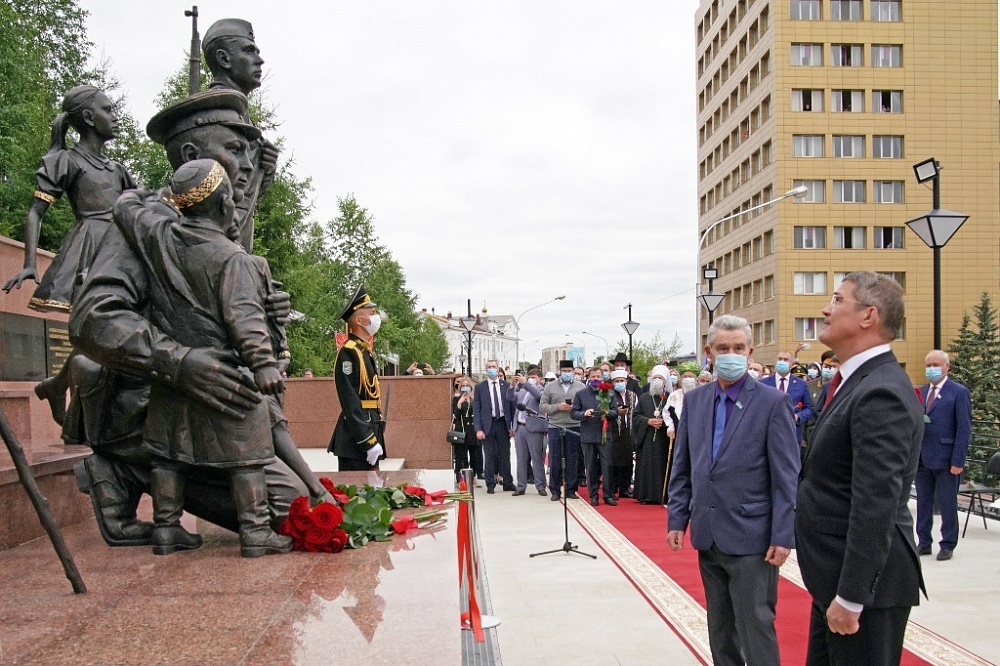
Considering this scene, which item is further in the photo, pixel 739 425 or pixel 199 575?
pixel 739 425

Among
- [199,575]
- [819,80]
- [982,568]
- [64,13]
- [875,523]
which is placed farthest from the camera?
[819,80]

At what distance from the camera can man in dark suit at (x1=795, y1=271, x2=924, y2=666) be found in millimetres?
3174

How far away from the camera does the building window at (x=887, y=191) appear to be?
6378 centimetres

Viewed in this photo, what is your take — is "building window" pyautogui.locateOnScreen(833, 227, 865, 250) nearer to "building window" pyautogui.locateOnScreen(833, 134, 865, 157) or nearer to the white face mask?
"building window" pyautogui.locateOnScreen(833, 134, 865, 157)

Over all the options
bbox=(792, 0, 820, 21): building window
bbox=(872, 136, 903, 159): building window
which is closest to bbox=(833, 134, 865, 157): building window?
bbox=(872, 136, 903, 159): building window

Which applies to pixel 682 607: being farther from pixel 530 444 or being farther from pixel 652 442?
pixel 530 444

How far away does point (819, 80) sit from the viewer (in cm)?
6244

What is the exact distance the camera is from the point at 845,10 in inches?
2493

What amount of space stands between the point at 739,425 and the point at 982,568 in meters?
5.38

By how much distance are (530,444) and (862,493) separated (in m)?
12.4

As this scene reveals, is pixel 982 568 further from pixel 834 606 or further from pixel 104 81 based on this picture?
pixel 104 81

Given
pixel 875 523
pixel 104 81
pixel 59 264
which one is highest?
pixel 104 81

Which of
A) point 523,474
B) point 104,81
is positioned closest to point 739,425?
point 523,474

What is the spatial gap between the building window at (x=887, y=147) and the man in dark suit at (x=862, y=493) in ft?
218
